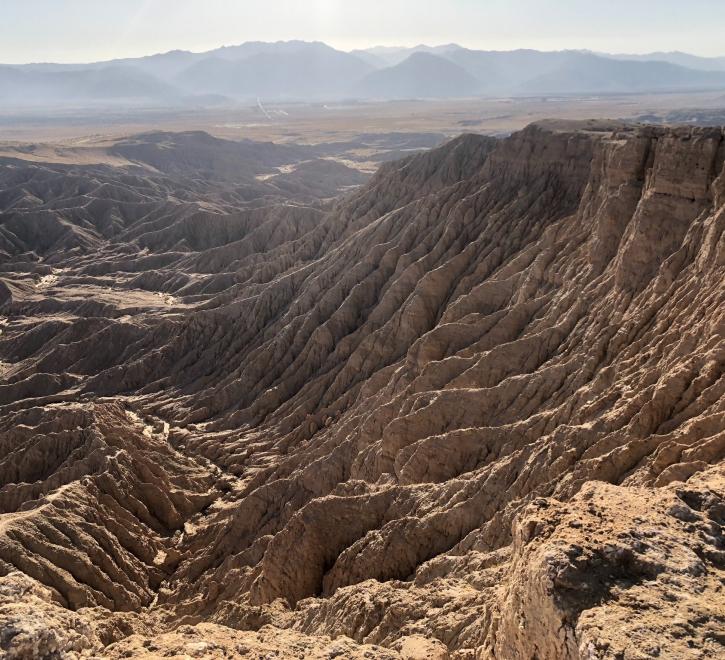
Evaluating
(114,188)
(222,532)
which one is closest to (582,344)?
(222,532)

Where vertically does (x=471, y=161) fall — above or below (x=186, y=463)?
above

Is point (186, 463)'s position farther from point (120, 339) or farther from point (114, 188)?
point (114, 188)

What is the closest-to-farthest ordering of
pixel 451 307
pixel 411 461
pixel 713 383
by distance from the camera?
1. pixel 713 383
2. pixel 411 461
3. pixel 451 307

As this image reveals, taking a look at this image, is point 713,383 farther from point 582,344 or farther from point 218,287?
point 218,287

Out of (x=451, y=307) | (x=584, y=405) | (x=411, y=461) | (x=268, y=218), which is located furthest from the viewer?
(x=268, y=218)

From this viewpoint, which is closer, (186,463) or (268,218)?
(186,463)

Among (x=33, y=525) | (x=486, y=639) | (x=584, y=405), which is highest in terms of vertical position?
(x=584, y=405)
